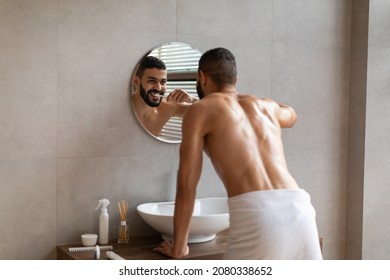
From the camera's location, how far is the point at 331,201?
4.02 m

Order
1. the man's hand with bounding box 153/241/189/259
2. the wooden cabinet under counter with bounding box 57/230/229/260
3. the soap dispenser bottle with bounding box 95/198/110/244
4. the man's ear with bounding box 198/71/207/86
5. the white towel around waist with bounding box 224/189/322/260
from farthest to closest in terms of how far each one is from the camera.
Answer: the soap dispenser bottle with bounding box 95/198/110/244, the wooden cabinet under counter with bounding box 57/230/229/260, the man's ear with bounding box 198/71/207/86, the man's hand with bounding box 153/241/189/259, the white towel around waist with bounding box 224/189/322/260

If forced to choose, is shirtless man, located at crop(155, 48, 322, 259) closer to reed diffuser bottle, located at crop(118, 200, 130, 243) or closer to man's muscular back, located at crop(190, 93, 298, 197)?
man's muscular back, located at crop(190, 93, 298, 197)

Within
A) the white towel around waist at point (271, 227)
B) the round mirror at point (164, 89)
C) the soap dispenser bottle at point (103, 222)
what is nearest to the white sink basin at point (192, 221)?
the soap dispenser bottle at point (103, 222)

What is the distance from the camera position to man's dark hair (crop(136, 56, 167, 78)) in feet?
10.8

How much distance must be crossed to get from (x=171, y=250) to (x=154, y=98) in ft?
3.07

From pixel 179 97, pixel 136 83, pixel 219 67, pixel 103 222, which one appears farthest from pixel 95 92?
pixel 219 67

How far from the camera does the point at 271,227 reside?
2.37m

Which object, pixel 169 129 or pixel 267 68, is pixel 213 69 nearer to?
pixel 169 129

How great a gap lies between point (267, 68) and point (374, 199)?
115cm

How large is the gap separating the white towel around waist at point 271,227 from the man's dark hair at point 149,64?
113 cm

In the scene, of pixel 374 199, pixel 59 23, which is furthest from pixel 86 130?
pixel 374 199

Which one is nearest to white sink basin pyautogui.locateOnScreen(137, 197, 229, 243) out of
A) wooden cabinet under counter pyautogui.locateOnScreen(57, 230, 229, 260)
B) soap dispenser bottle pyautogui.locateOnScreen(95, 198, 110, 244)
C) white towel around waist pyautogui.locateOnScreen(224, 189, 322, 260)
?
wooden cabinet under counter pyautogui.locateOnScreen(57, 230, 229, 260)

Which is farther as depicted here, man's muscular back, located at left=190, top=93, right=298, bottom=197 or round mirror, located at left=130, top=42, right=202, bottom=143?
round mirror, located at left=130, top=42, right=202, bottom=143

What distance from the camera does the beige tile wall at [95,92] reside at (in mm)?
2990
